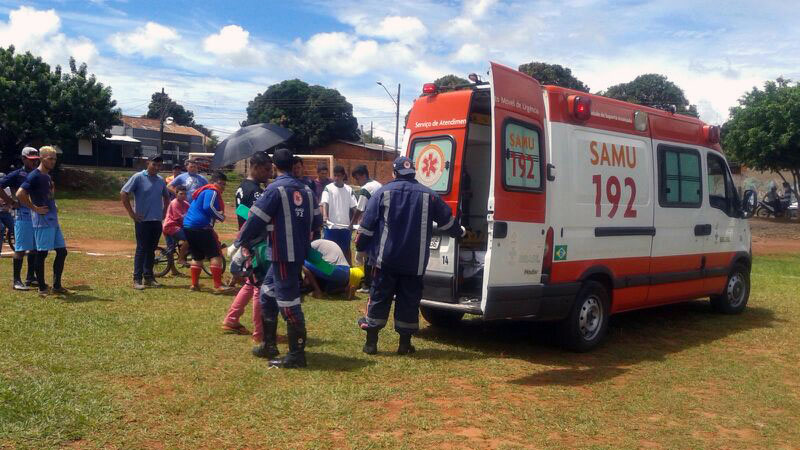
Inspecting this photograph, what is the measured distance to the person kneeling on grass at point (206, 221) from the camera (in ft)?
30.3

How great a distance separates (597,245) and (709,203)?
2547mm

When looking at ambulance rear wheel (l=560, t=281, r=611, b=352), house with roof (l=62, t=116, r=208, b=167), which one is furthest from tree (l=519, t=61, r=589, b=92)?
ambulance rear wheel (l=560, t=281, r=611, b=352)

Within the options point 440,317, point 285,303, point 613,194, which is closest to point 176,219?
point 440,317

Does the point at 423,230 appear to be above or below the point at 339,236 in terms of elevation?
above

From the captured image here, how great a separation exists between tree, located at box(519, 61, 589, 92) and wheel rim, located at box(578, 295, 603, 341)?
35.0 metres

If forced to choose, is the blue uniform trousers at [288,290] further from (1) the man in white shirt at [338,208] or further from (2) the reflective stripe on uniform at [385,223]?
(1) the man in white shirt at [338,208]

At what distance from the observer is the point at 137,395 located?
515 centimetres

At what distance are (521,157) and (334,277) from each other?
10.1 feet

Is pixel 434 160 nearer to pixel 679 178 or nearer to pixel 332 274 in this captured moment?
pixel 332 274

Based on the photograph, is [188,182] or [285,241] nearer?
[285,241]

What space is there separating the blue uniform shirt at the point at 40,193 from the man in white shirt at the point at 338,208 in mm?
3383

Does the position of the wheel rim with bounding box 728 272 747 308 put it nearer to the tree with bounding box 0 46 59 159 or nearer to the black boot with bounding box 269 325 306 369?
the black boot with bounding box 269 325 306 369

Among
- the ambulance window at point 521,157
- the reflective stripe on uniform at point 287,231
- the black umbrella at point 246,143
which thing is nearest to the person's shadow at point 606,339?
the ambulance window at point 521,157

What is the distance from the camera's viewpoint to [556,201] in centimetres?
689
